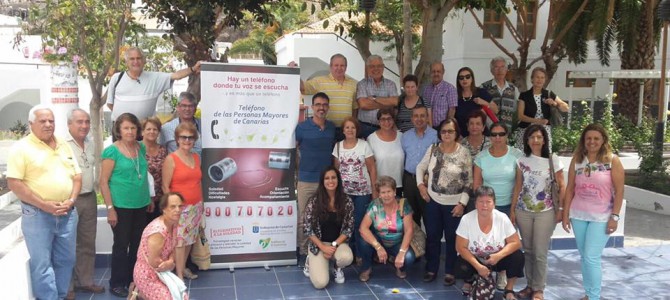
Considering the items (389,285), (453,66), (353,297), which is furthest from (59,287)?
(453,66)

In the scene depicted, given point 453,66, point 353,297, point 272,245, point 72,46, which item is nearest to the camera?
point 353,297

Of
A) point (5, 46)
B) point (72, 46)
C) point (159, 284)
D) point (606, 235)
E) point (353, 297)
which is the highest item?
point (5, 46)

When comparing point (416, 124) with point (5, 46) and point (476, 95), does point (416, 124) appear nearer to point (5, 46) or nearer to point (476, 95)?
point (476, 95)

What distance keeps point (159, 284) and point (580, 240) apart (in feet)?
10.8

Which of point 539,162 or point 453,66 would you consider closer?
point 539,162

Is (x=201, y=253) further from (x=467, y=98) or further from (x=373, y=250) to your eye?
(x=467, y=98)

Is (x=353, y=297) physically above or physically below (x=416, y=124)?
below

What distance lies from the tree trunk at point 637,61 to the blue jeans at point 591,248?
403 inches

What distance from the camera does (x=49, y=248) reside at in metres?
4.22

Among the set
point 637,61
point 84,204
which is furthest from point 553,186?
point 637,61

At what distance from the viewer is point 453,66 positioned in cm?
2064

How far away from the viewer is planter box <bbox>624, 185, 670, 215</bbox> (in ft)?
28.8

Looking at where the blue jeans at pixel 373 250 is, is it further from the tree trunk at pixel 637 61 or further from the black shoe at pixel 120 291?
the tree trunk at pixel 637 61

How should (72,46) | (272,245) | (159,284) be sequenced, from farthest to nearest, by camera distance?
(72,46) → (272,245) → (159,284)
